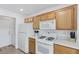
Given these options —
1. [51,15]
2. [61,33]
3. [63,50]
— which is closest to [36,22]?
[51,15]

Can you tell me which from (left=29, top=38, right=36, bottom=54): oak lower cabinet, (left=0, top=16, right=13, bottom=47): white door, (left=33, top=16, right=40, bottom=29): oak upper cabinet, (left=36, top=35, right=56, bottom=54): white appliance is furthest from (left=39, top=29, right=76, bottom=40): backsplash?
(left=0, top=16, right=13, bottom=47): white door

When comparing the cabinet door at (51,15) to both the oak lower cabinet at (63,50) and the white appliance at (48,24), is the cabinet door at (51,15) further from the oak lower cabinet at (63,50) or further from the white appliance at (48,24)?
the oak lower cabinet at (63,50)

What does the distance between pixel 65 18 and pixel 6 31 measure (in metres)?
5.76

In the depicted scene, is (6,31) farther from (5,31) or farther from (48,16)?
(48,16)

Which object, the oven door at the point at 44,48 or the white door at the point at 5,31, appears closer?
the oven door at the point at 44,48

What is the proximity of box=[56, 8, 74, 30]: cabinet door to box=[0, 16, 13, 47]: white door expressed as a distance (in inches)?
207

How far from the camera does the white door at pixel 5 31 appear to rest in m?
8.09

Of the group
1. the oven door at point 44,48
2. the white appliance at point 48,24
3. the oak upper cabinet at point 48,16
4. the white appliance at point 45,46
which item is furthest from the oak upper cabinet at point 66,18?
the oven door at point 44,48

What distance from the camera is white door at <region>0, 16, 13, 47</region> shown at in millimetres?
8094

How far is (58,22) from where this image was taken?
3.99m

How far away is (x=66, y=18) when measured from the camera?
11.8ft
